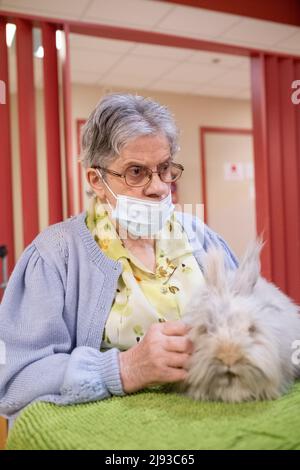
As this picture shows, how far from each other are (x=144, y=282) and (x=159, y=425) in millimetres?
363

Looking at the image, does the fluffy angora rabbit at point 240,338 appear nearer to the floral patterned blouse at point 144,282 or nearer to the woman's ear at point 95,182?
the floral patterned blouse at point 144,282

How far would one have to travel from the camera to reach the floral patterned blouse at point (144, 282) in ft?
3.07

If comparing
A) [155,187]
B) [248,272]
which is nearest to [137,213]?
[155,187]

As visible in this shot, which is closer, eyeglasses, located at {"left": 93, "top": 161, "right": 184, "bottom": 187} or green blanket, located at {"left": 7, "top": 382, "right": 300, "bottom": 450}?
green blanket, located at {"left": 7, "top": 382, "right": 300, "bottom": 450}

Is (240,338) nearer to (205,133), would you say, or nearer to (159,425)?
(159,425)

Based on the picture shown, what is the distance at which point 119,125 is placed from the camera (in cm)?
96

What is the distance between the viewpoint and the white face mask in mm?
1012

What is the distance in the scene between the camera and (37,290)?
35.3 inches

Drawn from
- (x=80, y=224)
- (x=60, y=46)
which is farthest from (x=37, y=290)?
(x=60, y=46)

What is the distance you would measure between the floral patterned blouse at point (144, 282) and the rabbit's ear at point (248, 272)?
0.10 meters

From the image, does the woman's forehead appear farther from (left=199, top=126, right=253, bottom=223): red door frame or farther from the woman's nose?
(left=199, top=126, right=253, bottom=223): red door frame

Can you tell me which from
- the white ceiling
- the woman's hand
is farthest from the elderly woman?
the white ceiling

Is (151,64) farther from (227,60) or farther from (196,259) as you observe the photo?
(196,259)

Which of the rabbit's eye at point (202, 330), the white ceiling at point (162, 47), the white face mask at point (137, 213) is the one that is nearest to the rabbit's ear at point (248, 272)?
the rabbit's eye at point (202, 330)
